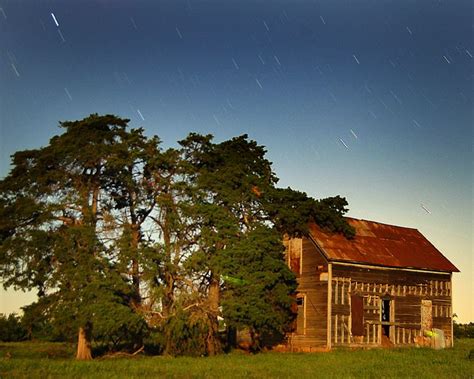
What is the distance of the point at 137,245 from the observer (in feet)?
90.2

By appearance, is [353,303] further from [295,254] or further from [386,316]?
[386,316]

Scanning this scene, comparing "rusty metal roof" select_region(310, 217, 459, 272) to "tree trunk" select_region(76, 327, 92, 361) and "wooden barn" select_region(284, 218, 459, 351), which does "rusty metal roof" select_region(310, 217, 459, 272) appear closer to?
"wooden barn" select_region(284, 218, 459, 351)

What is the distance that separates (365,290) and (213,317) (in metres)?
9.21

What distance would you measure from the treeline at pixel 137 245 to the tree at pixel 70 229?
0.16 feet

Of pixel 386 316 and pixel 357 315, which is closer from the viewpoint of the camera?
pixel 357 315

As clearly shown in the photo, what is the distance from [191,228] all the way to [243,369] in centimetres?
888

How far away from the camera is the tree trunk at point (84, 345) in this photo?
2612 cm

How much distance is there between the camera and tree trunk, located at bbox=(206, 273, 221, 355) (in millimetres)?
28016

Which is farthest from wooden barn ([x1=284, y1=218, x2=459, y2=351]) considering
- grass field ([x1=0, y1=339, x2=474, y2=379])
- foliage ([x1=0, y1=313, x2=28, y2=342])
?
foliage ([x1=0, y1=313, x2=28, y2=342])

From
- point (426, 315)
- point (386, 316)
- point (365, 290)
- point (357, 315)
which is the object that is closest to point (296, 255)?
point (365, 290)

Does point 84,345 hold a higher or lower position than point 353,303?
lower

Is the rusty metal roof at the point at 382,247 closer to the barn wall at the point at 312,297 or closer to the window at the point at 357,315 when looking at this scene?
the barn wall at the point at 312,297

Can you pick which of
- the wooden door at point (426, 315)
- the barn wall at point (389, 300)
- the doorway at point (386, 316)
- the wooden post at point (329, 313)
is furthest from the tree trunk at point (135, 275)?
the wooden door at point (426, 315)

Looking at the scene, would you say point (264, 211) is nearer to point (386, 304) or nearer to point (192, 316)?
point (192, 316)
